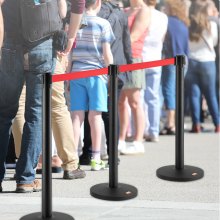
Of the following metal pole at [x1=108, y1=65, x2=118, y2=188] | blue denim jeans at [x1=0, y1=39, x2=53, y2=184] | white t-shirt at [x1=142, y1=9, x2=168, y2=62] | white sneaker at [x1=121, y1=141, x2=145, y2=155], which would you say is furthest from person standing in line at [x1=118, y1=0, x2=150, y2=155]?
metal pole at [x1=108, y1=65, x2=118, y2=188]

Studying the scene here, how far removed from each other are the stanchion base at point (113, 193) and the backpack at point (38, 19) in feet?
3.79

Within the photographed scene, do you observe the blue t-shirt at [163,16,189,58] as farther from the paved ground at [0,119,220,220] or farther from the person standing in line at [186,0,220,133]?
the paved ground at [0,119,220,220]

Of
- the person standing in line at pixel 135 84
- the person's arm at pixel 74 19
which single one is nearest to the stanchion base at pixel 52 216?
the person's arm at pixel 74 19

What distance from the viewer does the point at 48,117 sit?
4594 millimetres

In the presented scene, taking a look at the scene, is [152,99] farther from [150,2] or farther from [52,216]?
[52,216]

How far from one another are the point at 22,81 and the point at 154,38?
2.93 metres

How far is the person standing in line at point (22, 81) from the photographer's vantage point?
5.15 m

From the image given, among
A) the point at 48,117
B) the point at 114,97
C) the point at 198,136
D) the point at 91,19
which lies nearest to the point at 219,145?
the point at 198,136

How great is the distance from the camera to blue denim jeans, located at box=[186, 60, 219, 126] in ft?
31.3

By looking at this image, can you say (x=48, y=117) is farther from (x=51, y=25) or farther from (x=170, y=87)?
(x=170, y=87)

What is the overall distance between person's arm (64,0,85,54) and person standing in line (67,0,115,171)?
0.47 meters

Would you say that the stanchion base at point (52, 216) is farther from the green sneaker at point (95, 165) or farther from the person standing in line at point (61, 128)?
the green sneaker at point (95, 165)

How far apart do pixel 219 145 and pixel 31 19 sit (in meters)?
4.04

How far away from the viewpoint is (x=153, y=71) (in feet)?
27.6
